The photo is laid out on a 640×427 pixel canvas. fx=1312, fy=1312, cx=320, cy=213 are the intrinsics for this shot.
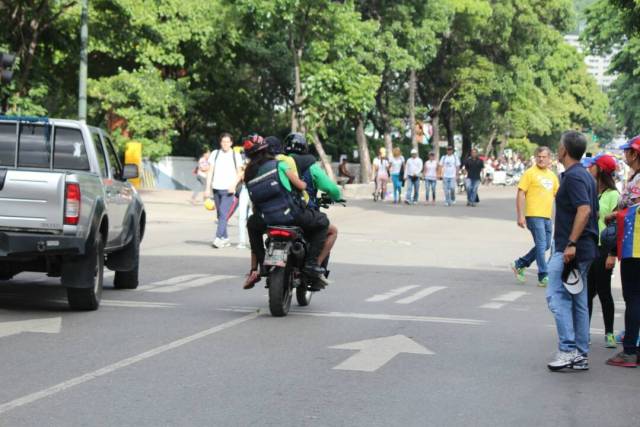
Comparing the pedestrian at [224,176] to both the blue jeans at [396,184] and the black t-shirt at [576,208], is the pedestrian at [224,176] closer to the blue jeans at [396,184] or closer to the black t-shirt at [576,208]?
the black t-shirt at [576,208]

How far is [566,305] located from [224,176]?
11.3m

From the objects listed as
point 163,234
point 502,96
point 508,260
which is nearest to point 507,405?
point 508,260

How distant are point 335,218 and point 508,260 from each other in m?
11.3

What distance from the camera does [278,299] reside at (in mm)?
11516

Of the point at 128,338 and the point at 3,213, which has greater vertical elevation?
the point at 3,213

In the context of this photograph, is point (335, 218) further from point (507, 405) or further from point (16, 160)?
point (507, 405)

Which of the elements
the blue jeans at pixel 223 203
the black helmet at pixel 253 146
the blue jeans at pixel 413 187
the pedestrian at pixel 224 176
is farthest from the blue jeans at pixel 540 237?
the blue jeans at pixel 413 187

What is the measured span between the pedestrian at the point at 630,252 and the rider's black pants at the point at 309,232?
3.27 m

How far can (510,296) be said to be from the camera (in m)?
14.6

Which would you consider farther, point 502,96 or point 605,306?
point 502,96

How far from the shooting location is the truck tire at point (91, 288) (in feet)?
37.7

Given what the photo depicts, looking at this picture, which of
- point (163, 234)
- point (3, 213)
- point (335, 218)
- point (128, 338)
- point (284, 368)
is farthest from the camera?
point (335, 218)

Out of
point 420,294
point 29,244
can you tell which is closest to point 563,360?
point 29,244

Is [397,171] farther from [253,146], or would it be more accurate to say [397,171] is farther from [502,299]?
[253,146]
